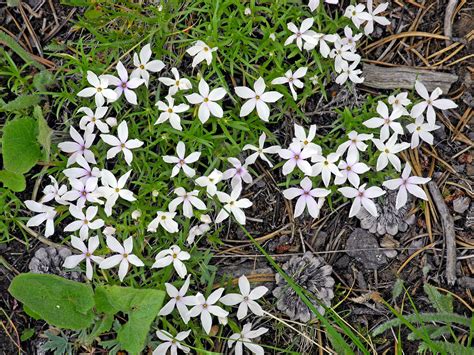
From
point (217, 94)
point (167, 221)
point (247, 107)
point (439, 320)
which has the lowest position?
point (439, 320)

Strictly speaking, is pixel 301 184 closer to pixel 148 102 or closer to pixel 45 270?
pixel 148 102

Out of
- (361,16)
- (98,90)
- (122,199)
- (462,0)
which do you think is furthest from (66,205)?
(462,0)

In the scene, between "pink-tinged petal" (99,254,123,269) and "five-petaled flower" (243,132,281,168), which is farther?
"five-petaled flower" (243,132,281,168)

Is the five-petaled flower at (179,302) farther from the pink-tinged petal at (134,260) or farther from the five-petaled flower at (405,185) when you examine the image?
the five-petaled flower at (405,185)

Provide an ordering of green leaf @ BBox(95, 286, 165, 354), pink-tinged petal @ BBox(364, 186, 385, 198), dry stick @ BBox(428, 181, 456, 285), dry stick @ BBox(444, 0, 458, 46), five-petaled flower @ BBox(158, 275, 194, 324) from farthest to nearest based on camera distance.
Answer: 1. dry stick @ BBox(444, 0, 458, 46)
2. dry stick @ BBox(428, 181, 456, 285)
3. pink-tinged petal @ BBox(364, 186, 385, 198)
4. five-petaled flower @ BBox(158, 275, 194, 324)
5. green leaf @ BBox(95, 286, 165, 354)

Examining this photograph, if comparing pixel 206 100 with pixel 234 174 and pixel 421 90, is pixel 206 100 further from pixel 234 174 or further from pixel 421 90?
pixel 421 90

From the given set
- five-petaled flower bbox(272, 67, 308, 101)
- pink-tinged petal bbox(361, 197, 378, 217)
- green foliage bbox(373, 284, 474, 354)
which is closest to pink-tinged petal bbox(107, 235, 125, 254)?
five-petaled flower bbox(272, 67, 308, 101)

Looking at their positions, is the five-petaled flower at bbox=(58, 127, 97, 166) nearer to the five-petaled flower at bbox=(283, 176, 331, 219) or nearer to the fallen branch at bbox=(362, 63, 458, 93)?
the five-petaled flower at bbox=(283, 176, 331, 219)

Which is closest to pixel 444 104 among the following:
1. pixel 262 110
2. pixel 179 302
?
pixel 262 110
